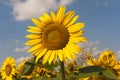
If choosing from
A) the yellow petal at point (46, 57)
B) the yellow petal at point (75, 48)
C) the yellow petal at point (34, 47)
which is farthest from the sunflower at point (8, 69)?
the yellow petal at point (75, 48)

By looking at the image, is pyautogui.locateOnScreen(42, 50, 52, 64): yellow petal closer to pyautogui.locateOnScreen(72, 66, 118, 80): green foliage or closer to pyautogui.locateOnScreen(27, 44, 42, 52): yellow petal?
pyautogui.locateOnScreen(27, 44, 42, 52): yellow petal

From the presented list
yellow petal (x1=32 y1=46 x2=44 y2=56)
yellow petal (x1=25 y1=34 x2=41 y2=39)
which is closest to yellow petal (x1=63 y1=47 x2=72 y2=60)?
yellow petal (x1=32 y1=46 x2=44 y2=56)

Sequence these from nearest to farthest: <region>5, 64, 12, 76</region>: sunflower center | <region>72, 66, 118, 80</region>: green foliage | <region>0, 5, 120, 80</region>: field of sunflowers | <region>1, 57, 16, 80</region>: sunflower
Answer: <region>72, 66, 118, 80</region>: green foliage → <region>0, 5, 120, 80</region>: field of sunflowers → <region>1, 57, 16, 80</region>: sunflower → <region>5, 64, 12, 76</region>: sunflower center

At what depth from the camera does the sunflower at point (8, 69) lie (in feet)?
28.9

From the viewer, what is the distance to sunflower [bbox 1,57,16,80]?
347 inches

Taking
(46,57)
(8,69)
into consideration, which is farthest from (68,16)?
(8,69)

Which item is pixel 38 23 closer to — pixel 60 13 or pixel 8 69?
pixel 60 13

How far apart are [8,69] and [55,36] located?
4148 millimetres

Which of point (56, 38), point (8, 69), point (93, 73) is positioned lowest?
point (93, 73)

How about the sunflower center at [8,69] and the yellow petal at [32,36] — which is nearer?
the yellow petal at [32,36]

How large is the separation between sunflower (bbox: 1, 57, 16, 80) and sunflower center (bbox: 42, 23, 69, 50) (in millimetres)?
3365

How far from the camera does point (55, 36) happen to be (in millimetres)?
5273

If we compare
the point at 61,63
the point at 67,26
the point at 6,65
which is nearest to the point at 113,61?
the point at 67,26

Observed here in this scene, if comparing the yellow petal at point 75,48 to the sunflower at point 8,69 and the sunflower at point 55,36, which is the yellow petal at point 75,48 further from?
the sunflower at point 8,69
